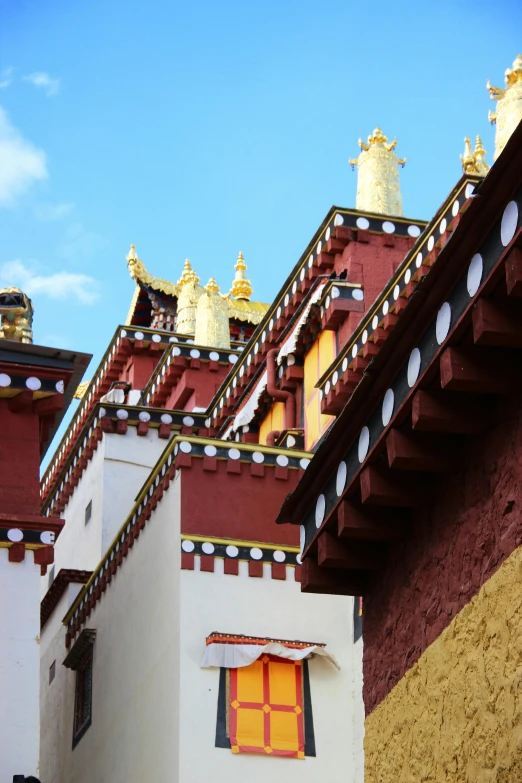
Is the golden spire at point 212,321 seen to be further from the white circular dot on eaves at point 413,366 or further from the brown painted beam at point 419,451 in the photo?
the white circular dot on eaves at point 413,366

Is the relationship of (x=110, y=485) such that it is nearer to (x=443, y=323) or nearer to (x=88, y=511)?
(x=88, y=511)

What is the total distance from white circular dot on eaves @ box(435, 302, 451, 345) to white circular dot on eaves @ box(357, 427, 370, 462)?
951 millimetres

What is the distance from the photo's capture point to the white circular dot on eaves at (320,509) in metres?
8.64

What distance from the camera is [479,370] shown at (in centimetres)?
720

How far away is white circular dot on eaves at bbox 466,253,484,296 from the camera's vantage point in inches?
272

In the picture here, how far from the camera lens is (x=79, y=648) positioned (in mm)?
19938

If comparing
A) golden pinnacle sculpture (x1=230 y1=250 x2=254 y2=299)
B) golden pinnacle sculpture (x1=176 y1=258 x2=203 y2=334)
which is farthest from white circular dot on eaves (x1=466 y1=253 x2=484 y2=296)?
golden pinnacle sculpture (x1=230 y1=250 x2=254 y2=299)

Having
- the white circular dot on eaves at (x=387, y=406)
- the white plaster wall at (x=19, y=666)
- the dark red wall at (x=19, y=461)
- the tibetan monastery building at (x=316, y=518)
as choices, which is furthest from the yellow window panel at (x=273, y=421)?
the white circular dot on eaves at (x=387, y=406)

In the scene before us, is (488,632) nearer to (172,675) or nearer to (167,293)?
(172,675)

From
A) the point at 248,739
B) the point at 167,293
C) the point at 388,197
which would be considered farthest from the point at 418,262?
the point at 167,293

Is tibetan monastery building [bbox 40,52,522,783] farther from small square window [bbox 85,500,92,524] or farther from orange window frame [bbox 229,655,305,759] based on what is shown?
small square window [bbox 85,500,92,524]

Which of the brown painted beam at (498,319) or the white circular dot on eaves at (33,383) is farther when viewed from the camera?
the white circular dot on eaves at (33,383)

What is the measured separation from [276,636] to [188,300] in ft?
Result: 48.8

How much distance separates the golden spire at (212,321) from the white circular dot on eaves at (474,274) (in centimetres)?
1941
